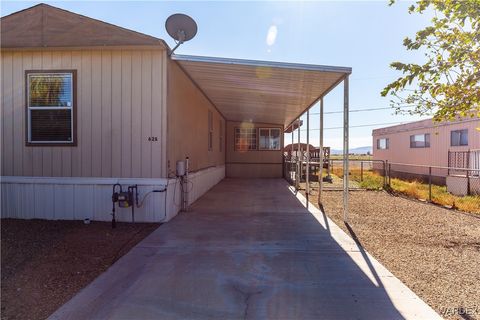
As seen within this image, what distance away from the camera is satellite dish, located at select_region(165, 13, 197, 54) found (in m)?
5.68

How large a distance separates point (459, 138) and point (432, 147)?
1657mm

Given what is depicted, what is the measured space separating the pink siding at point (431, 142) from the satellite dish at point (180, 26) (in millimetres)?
8148

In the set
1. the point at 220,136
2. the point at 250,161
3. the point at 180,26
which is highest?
the point at 180,26

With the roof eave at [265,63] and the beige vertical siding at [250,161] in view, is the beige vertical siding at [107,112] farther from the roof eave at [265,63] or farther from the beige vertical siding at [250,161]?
the beige vertical siding at [250,161]

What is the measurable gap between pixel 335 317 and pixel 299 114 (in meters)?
10.1

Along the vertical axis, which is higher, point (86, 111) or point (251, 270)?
point (86, 111)

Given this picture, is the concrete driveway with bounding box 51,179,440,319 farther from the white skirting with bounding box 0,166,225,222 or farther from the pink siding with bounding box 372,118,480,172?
the pink siding with bounding box 372,118,480,172

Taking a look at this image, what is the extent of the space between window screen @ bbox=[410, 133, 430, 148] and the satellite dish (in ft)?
41.1

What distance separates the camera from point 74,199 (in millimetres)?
5824

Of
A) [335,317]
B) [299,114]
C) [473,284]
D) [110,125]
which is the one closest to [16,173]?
[110,125]

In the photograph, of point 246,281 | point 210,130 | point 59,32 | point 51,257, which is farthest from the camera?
point 210,130

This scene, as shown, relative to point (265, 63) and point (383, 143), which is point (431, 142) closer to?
point (383, 143)

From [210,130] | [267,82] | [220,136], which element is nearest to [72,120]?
[267,82]

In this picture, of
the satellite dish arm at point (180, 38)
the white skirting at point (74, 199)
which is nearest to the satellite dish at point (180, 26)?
the satellite dish arm at point (180, 38)
